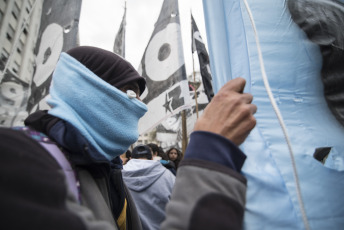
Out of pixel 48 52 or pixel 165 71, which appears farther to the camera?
pixel 165 71

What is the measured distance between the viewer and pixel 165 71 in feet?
13.3

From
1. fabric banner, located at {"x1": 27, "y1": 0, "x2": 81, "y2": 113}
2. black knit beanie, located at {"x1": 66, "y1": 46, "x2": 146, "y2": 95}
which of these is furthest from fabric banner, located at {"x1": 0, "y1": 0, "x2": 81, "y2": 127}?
black knit beanie, located at {"x1": 66, "y1": 46, "x2": 146, "y2": 95}

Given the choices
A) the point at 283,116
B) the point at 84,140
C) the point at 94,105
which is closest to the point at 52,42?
the point at 94,105

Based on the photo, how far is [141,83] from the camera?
4.29 feet

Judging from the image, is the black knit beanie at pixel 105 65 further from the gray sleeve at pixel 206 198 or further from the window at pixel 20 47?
the window at pixel 20 47

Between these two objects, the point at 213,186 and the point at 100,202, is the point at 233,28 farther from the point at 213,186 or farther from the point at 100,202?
the point at 100,202

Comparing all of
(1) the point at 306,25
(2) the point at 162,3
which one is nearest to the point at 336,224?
(1) the point at 306,25

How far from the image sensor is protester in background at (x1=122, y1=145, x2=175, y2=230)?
212 cm

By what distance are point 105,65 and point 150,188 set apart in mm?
1578

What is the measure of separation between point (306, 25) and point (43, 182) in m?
1.01

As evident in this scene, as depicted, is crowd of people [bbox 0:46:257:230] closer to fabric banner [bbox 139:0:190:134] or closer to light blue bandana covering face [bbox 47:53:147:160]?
light blue bandana covering face [bbox 47:53:147:160]

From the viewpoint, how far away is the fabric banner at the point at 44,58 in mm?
2506

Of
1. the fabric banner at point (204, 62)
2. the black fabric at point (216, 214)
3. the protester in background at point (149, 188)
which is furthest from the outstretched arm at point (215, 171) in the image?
the protester in background at point (149, 188)

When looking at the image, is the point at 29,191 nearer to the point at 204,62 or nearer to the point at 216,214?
the point at 216,214
